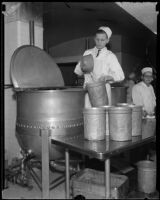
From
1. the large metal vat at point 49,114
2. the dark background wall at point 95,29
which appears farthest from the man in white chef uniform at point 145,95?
the large metal vat at point 49,114

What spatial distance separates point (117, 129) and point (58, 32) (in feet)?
11.7

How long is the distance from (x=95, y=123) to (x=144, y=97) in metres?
1.96

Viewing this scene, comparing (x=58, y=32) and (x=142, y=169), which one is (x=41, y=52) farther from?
(x=58, y=32)

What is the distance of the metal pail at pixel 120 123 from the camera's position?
1.75 m

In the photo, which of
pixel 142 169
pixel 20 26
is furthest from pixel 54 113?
pixel 20 26

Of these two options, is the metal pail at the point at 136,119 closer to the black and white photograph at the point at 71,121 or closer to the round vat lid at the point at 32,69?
the black and white photograph at the point at 71,121

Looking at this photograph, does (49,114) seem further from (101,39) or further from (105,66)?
(101,39)

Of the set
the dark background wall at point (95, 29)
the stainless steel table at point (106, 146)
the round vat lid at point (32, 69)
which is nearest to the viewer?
the stainless steel table at point (106, 146)

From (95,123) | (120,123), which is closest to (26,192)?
(95,123)

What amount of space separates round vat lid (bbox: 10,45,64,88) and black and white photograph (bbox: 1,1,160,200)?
0.04ft

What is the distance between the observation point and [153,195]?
7.91 feet

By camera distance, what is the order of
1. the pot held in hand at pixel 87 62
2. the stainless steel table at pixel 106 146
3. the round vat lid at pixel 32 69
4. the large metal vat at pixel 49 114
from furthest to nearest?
the round vat lid at pixel 32 69 → the pot held in hand at pixel 87 62 → the large metal vat at pixel 49 114 → the stainless steel table at pixel 106 146

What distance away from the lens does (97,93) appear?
1974 mm

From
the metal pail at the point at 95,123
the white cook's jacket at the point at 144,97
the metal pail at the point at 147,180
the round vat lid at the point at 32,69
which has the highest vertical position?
the round vat lid at the point at 32,69
